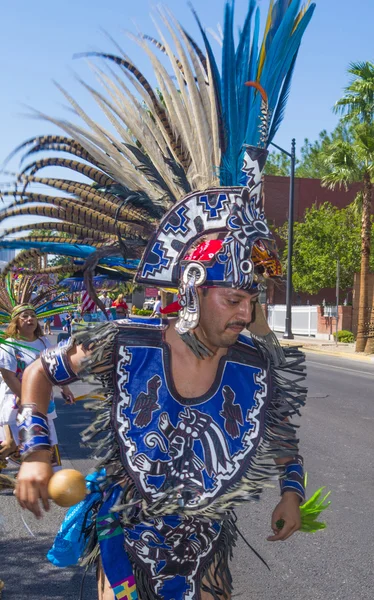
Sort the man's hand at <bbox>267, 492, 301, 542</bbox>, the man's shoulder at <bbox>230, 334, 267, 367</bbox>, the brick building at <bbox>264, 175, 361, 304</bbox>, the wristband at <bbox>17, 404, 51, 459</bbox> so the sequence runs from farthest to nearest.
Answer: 1. the brick building at <bbox>264, 175, 361, 304</bbox>
2. the man's shoulder at <bbox>230, 334, 267, 367</bbox>
3. the man's hand at <bbox>267, 492, 301, 542</bbox>
4. the wristband at <bbox>17, 404, 51, 459</bbox>

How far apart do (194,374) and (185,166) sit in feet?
3.52

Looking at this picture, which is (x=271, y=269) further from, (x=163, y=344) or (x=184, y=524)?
(x=184, y=524)

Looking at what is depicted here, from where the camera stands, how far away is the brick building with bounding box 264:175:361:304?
139ft

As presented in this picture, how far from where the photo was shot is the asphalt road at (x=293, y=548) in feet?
14.5

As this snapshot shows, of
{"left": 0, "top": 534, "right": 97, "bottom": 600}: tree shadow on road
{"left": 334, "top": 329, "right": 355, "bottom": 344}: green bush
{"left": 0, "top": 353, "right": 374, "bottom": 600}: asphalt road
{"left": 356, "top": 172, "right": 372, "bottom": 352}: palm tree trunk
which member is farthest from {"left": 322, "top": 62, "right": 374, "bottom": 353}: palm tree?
{"left": 0, "top": 534, "right": 97, "bottom": 600}: tree shadow on road

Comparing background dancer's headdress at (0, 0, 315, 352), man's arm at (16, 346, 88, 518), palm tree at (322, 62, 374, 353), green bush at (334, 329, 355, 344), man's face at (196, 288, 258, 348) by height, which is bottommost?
green bush at (334, 329, 355, 344)

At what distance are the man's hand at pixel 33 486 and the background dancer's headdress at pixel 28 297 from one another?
3612 mm

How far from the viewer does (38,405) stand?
2830 mm

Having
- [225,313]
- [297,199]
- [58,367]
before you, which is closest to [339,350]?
[297,199]

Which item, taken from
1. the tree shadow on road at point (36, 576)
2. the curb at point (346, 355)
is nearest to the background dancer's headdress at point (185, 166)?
the tree shadow on road at point (36, 576)

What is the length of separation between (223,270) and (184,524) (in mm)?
1005

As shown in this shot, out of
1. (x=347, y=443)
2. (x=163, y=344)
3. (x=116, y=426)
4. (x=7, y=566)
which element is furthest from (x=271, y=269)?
(x=347, y=443)

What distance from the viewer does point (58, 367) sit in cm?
286

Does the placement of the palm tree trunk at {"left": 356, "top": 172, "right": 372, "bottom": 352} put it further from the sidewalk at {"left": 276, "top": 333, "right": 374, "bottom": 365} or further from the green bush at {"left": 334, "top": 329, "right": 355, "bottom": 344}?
the green bush at {"left": 334, "top": 329, "right": 355, "bottom": 344}
